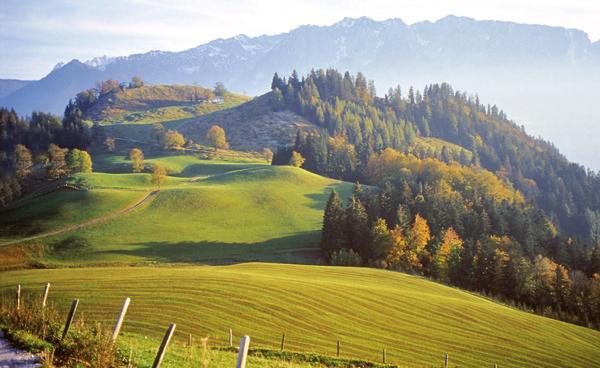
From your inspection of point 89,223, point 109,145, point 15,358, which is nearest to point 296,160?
point 89,223

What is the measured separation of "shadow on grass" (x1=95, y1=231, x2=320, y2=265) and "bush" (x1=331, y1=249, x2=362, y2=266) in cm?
335

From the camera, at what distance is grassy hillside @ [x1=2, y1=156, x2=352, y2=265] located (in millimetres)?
74812

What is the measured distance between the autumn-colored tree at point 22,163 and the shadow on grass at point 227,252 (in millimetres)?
80256

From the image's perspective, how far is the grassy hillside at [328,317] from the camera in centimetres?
3259

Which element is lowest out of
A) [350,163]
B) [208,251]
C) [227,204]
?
[208,251]

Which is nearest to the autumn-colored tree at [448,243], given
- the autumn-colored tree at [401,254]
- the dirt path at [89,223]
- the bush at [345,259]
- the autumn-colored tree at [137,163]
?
the autumn-colored tree at [401,254]

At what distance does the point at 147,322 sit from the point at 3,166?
171m

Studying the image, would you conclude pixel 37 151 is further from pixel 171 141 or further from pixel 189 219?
pixel 189 219

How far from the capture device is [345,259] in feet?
253

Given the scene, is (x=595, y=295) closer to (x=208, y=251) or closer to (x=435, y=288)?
(x=435, y=288)

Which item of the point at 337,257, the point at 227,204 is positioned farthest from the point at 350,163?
the point at 337,257

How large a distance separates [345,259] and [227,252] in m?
20.8

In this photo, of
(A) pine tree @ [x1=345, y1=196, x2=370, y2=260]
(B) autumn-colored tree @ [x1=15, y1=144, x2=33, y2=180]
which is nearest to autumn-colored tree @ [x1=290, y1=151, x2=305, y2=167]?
(A) pine tree @ [x1=345, y1=196, x2=370, y2=260]

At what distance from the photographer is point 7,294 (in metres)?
40.1
